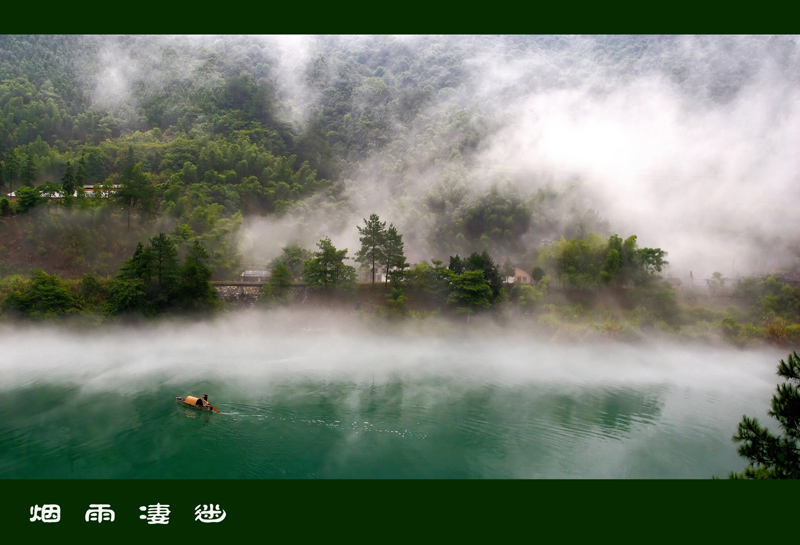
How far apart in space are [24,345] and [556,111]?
49969mm

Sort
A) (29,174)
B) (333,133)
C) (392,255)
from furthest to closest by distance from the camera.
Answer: (333,133) → (29,174) → (392,255)

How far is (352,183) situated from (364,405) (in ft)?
122

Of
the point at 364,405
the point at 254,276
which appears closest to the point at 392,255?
the point at 254,276

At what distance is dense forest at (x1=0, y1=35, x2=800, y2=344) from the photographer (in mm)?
34375

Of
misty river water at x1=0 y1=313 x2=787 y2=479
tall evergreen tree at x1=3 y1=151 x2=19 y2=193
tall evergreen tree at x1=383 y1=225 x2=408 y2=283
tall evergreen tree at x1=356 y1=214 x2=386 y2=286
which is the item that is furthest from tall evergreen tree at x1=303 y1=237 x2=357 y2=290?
tall evergreen tree at x1=3 y1=151 x2=19 y2=193

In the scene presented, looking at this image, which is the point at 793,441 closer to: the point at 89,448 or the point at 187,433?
the point at 187,433

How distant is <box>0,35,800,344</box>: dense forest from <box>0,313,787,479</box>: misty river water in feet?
9.80

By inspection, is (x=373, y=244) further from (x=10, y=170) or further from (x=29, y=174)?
(x=10, y=170)

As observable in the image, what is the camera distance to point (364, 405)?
819 inches

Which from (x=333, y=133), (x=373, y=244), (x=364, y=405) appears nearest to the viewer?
(x=364, y=405)

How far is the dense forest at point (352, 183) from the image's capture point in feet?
113

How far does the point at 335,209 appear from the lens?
48.0m

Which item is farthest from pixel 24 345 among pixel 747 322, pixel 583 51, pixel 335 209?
pixel 583 51

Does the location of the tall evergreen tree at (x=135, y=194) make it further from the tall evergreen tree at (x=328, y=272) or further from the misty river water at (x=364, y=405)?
the tall evergreen tree at (x=328, y=272)
